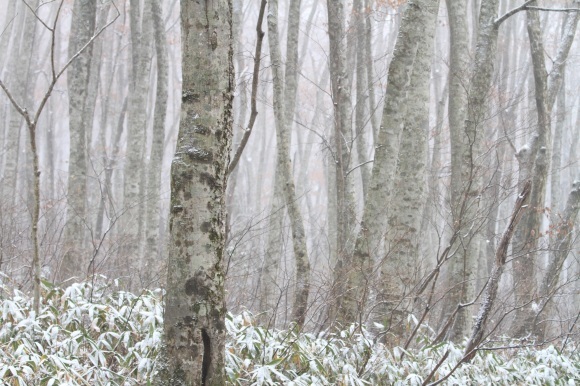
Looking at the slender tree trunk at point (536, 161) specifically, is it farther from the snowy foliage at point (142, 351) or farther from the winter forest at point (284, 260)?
the snowy foliage at point (142, 351)

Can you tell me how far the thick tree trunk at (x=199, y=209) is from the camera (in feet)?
10.1

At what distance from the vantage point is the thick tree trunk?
3080 mm

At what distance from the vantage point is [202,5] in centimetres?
315

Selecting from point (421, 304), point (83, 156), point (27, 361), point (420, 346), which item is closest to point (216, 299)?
point (27, 361)

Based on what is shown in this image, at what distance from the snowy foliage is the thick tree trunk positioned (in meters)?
0.49

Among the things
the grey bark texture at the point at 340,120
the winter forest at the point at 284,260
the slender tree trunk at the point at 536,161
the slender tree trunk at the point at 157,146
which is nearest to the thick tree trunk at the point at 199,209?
the winter forest at the point at 284,260

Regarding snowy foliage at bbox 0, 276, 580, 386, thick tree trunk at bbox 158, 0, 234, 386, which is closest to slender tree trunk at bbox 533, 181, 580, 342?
snowy foliage at bbox 0, 276, 580, 386

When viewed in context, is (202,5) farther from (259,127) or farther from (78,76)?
(259,127)

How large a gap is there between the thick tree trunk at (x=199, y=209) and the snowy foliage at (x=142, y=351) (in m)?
0.49

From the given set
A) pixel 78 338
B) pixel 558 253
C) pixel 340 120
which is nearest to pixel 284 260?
pixel 340 120

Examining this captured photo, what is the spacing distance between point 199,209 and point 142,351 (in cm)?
140

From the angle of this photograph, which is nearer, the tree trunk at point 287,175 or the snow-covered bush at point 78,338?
the snow-covered bush at point 78,338

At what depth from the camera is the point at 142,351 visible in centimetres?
400

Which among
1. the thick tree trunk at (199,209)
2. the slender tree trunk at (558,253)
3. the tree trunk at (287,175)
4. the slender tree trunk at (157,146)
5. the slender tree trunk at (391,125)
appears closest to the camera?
the thick tree trunk at (199,209)
